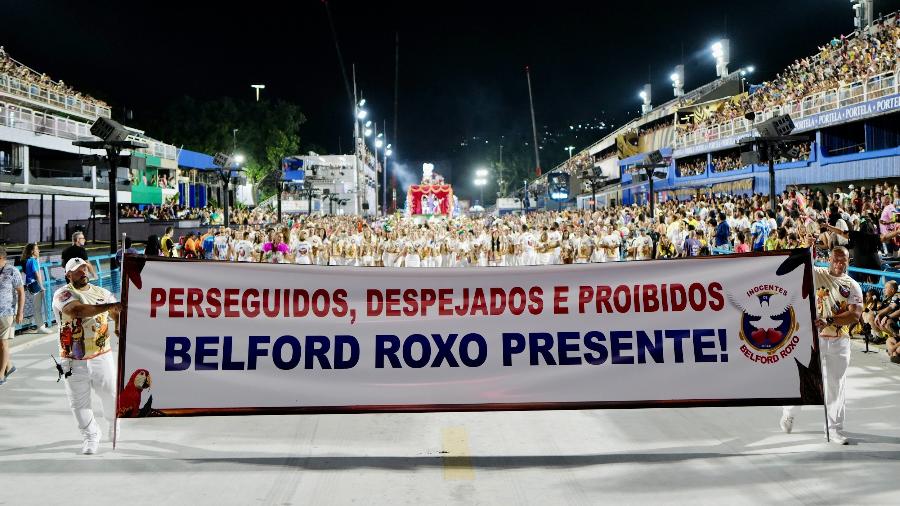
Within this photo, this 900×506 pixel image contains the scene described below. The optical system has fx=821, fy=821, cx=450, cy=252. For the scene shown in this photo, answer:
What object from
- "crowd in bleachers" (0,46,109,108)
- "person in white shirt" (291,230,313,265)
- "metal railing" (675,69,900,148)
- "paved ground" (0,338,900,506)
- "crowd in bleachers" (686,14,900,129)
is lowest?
"paved ground" (0,338,900,506)

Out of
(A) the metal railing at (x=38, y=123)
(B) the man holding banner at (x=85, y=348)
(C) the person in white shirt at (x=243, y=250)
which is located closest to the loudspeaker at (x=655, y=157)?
(C) the person in white shirt at (x=243, y=250)

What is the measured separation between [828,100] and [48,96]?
44766 millimetres

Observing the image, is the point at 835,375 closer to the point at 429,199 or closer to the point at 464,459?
the point at 464,459

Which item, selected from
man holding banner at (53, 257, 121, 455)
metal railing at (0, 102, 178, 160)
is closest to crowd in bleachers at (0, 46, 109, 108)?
metal railing at (0, 102, 178, 160)

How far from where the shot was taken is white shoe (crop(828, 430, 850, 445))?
6904 millimetres

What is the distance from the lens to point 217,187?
282ft

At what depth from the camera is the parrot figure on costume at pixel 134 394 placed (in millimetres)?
6605

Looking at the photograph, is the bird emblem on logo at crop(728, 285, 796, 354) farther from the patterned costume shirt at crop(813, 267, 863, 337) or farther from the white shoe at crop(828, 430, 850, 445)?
the white shoe at crop(828, 430, 850, 445)

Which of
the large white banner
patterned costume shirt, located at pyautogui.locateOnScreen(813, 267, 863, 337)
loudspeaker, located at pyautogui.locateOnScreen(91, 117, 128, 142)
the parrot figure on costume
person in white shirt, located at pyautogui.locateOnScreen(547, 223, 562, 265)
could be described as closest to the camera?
the parrot figure on costume

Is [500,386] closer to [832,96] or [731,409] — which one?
[731,409]

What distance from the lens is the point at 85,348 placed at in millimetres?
6980

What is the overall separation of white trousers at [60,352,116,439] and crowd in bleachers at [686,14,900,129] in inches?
1134

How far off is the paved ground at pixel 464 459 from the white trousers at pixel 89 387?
265 millimetres

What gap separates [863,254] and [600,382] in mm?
8052
